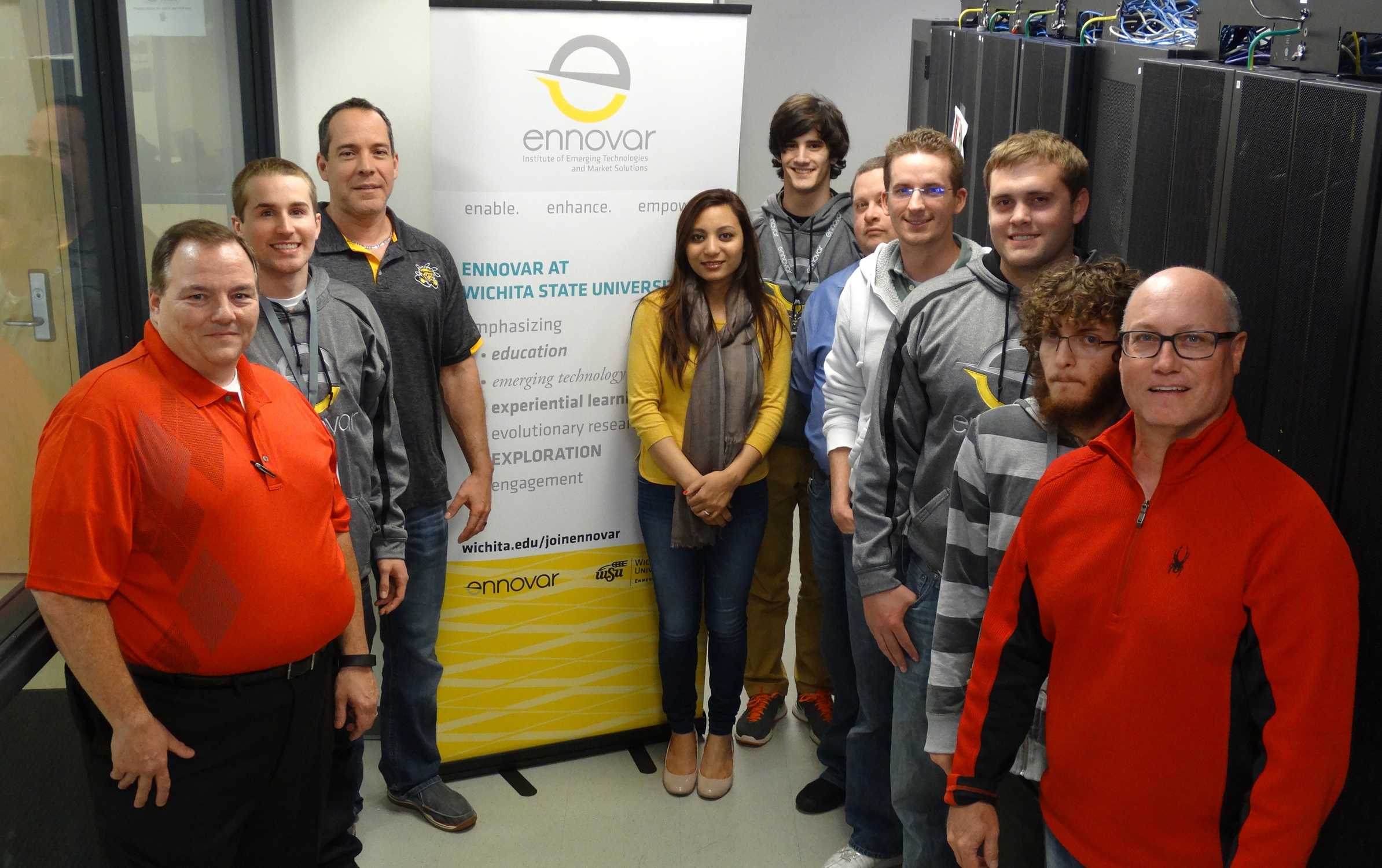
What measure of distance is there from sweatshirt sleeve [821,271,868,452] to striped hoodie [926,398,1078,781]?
681 mm

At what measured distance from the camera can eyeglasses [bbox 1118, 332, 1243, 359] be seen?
142cm


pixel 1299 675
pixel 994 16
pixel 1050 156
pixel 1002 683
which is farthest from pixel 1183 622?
pixel 994 16

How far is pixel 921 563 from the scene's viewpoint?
214cm

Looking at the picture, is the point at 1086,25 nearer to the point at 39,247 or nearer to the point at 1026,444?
the point at 1026,444

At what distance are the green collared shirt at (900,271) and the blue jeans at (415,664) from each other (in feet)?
4.10

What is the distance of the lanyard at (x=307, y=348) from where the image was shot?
2244 mm

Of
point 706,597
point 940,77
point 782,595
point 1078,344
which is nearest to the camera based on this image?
point 1078,344

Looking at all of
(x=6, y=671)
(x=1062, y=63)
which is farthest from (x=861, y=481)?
(x=6, y=671)

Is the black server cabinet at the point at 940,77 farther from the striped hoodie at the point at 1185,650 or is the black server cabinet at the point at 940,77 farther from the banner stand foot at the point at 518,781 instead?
the striped hoodie at the point at 1185,650

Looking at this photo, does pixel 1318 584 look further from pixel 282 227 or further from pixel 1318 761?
pixel 282 227

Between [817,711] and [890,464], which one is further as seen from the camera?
[817,711]

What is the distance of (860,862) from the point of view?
2.65 metres

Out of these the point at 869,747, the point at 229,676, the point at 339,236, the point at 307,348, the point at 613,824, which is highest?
the point at 339,236

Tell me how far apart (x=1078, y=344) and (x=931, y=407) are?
1.41 ft
